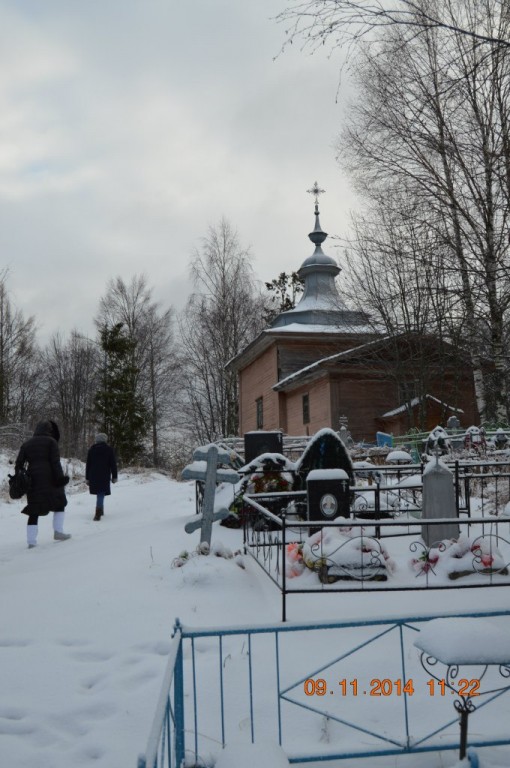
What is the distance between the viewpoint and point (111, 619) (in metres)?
5.61

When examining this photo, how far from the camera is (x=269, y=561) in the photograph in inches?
267

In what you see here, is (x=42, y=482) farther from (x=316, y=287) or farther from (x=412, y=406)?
(x=316, y=287)

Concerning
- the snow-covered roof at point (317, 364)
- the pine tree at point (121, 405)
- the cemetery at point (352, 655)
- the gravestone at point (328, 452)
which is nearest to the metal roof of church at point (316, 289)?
the snow-covered roof at point (317, 364)

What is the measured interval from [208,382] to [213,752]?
1423 inches

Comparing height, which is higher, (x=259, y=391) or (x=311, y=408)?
(x=259, y=391)

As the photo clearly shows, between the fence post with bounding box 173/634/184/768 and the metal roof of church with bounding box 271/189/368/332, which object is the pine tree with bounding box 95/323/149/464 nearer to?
the metal roof of church with bounding box 271/189/368/332

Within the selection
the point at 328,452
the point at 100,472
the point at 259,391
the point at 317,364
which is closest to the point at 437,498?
the point at 328,452

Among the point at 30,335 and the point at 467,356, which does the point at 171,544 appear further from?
the point at 30,335

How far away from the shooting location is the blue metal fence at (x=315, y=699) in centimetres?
354

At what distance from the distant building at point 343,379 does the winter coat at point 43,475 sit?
11084 mm

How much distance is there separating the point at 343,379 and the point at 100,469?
1370cm

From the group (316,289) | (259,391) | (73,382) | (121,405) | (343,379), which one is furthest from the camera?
(73,382)
